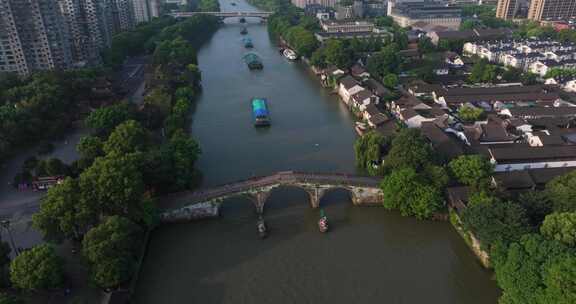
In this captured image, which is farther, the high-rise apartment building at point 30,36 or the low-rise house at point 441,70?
the low-rise house at point 441,70

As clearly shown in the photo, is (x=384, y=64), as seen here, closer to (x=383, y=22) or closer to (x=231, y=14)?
(x=383, y=22)

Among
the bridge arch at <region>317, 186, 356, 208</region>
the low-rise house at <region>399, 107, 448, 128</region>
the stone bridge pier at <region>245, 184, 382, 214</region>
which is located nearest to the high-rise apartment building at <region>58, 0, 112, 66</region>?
the stone bridge pier at <region>245, 184, 382, 214</region>

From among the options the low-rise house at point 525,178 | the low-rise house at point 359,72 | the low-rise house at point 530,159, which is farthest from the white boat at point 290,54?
the low-rise house at point 525,178

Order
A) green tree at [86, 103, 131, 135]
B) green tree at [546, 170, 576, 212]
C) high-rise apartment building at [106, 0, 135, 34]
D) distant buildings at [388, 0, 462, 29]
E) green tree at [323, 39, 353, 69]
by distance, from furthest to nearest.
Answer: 1. distant buildings at [388, 0, 462, 29]
2. high-rise apartment building at [106, 0, 135, 34]
3. green tree at [323, 39, 353, 69]
4. green tree at [86, 103, 131, 135]
5. green tree at [546, 170, 576, 212]

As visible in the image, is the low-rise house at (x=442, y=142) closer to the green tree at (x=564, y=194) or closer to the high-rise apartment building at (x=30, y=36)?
the green tree at (x=564, y=194)

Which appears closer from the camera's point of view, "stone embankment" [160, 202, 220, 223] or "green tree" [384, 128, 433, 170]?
"stone embankment" [160, 202, 220, 223]

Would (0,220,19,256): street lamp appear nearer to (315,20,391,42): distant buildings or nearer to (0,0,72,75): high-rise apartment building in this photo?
(0,0,72,75): high-rise apartment building

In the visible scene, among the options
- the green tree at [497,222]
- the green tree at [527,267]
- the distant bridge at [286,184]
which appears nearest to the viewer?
the green tree at [527,267]
